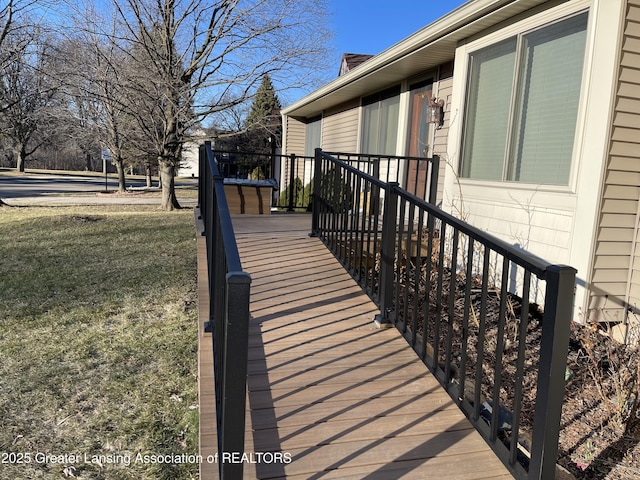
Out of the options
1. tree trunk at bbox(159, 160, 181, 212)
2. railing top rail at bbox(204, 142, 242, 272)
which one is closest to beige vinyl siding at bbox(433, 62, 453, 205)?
railing top rail at bbox(204, 142, 242, 272)

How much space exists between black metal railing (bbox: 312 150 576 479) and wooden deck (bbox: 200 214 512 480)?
0.39 ft

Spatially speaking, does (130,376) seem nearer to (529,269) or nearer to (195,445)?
(195,445)

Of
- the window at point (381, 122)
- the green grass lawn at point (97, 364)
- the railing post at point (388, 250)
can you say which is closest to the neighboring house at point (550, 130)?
the window at point (381, 122)

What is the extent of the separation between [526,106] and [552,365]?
3.19 meters

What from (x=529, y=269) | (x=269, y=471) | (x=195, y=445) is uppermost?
(x=529, y=269)

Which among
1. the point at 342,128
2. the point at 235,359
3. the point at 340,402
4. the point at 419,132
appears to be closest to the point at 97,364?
the point at 340,402

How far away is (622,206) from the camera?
3.43 meters

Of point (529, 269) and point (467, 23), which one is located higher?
point (467, 23)

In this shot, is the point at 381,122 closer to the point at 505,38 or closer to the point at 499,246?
the point at 505,38

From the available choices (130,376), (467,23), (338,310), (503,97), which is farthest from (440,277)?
(467,23)

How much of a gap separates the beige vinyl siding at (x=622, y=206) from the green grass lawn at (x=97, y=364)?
9.85 feet

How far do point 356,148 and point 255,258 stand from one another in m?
5.31

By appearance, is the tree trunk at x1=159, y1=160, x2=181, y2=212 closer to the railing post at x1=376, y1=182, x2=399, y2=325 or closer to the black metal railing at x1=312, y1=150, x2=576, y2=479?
the black metal railing at x1=312, y1=150, x2=576, y2=479

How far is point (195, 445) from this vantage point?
7.97ft
